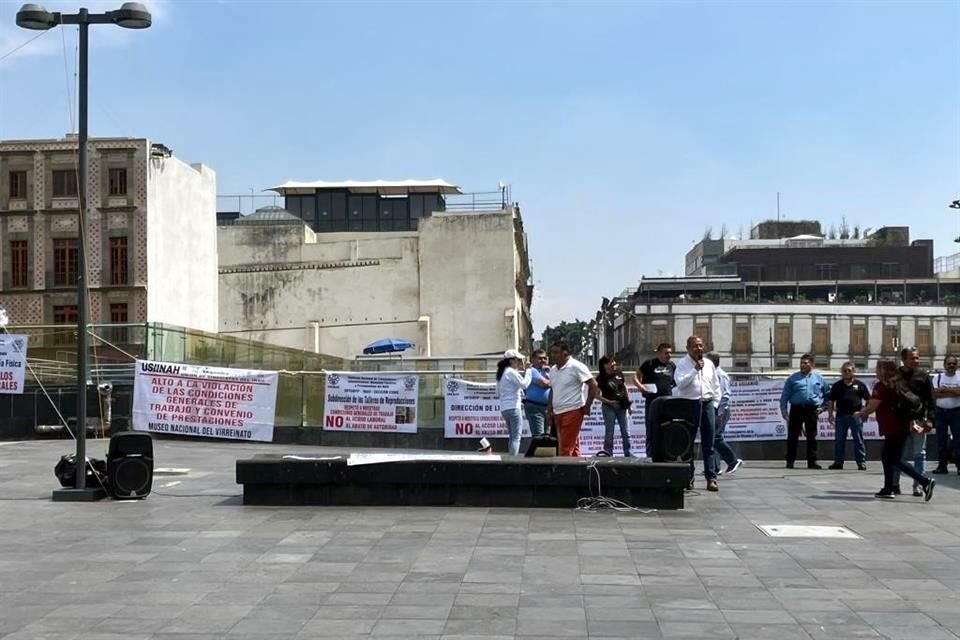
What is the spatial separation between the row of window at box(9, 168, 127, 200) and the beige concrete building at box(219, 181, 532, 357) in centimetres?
1239

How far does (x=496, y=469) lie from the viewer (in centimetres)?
1225

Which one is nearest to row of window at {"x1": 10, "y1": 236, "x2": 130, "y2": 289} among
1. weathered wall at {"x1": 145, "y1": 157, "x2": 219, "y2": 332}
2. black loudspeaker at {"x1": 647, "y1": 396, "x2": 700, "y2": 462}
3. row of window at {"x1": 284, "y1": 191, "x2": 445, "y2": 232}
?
weathered wall at {"x1": 145, "y1": 157, "x2": 219, "y2": 332}

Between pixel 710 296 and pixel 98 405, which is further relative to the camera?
pixel 710 296

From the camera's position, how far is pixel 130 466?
13.1 meters

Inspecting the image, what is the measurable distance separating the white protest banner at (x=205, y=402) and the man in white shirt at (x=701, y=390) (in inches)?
499

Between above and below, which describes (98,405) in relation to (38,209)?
below

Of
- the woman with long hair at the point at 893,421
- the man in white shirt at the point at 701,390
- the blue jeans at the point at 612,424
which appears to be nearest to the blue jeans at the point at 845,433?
the blue jeans at the point at 612,424

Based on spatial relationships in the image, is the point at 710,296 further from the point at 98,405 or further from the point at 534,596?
the point at 534,596

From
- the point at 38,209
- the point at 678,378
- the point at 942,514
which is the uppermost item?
the point at 38,209

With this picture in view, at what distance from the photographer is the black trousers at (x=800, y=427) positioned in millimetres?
17828

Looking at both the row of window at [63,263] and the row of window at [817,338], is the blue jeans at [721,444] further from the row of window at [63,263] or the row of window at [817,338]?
the row of window at [817,338]

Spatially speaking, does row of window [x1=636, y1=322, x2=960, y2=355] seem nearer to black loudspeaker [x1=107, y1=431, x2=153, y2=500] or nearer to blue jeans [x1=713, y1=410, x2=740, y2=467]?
blue jeans [x1=713, y1=410, x2=740, y2=467]

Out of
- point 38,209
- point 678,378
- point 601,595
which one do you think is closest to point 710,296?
point 38,209

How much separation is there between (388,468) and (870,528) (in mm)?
4732
